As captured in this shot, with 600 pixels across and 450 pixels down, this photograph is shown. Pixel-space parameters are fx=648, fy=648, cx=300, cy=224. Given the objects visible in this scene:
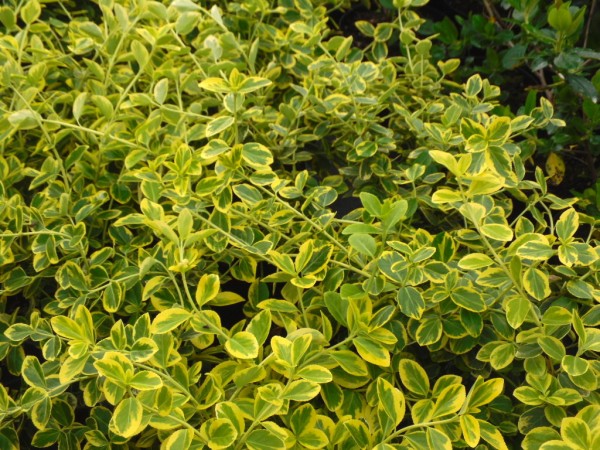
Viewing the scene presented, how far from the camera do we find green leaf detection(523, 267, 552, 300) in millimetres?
937

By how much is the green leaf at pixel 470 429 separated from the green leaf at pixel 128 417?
41 centimetres

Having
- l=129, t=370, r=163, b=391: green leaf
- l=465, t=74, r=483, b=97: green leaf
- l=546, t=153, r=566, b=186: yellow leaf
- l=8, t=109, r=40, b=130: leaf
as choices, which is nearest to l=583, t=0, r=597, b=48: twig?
l=546, t=153, r=566, b=186: yellow leaf

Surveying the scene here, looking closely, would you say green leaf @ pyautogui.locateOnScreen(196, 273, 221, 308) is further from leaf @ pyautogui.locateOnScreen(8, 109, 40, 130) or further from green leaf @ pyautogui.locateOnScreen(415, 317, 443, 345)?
leaf @ pyautogui.locateOnScreen(8, 109, 40, 130)

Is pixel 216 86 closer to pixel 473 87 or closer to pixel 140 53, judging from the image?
pixel 140 53

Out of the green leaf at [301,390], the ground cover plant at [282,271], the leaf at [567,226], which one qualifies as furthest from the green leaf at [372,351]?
the leaf at [567,226]

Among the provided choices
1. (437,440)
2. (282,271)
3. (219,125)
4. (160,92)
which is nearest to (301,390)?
(437,440)

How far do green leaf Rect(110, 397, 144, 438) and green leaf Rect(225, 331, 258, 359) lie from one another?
0.13 metres

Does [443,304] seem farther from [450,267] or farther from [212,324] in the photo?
[212,324]

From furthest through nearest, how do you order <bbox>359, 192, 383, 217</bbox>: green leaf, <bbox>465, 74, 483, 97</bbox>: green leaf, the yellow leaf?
the yellow leaf → <bbox>465, 74, 483, 97</bbox>: green leaf → <bbox>359, 192, 383, 217</bbox>: green leaf

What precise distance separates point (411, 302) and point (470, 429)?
208 millimetres

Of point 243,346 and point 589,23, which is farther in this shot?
point 589,23

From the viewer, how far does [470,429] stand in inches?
32.7

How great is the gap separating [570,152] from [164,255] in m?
1.23

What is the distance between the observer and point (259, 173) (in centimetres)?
112
